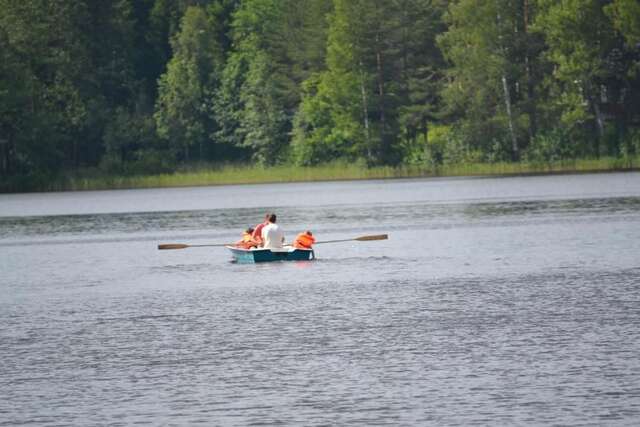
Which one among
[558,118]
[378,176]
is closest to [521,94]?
[558,118]

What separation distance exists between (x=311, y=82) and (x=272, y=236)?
93348 mm

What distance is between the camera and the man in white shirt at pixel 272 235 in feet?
162

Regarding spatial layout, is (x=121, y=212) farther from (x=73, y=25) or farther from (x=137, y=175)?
(x=73, y=25)

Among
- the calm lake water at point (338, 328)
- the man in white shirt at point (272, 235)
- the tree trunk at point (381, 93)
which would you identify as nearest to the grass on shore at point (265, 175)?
the tree trunk at point (381, 93)

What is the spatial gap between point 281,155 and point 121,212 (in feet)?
164

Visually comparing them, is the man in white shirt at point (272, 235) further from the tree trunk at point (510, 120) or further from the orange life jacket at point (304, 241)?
the tree trunk at point (510, 120)

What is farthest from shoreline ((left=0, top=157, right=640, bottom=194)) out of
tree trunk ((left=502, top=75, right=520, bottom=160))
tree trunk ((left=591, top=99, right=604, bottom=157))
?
tree trunk ((left=591, top=99, right=604, bottom=157))

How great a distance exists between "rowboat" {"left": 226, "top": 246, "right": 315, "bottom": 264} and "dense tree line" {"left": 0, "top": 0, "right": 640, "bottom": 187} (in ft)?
228

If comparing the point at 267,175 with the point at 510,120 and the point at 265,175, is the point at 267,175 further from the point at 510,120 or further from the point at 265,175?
the point at 510,120

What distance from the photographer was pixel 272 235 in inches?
1981

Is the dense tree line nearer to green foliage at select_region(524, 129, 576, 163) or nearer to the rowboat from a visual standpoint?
green foliage at select_region(524, 129, 576, 163)

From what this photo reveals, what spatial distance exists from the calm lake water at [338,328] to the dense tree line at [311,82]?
162ft

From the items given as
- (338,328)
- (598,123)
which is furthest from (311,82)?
(338,328)

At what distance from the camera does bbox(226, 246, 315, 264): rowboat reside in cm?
5088
